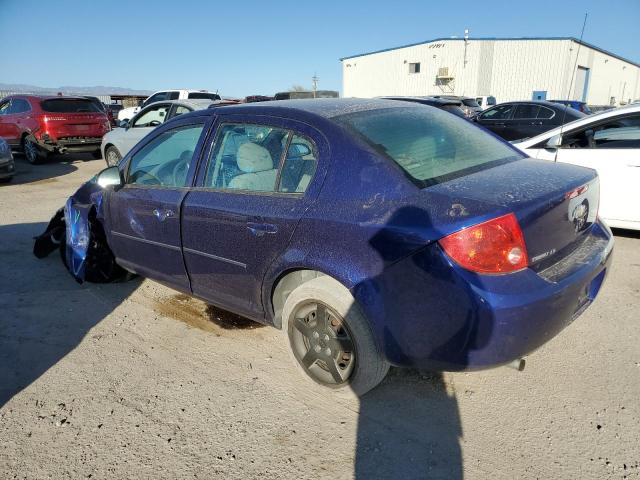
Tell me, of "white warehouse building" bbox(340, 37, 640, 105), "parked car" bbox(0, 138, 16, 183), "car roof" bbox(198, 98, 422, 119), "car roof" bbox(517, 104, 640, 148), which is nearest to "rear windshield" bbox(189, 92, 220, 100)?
"parked car" bbox(0, 138, 16, 183)

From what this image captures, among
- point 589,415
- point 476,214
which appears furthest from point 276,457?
point 589,415

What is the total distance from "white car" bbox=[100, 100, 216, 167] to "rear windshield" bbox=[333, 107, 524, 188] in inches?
277

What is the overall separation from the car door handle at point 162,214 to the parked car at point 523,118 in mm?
9857

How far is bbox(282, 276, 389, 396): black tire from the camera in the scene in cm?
236

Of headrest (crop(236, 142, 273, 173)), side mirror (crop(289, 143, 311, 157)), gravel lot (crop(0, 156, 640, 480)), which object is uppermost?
side mirror (crop(289, 143, 311, 157))

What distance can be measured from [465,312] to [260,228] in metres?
1.21

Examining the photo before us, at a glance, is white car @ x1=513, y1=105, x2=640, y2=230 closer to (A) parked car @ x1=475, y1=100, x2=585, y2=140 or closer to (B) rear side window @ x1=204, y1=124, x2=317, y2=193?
(B) rear side window @ x1=204, y1=124, x2=317, y2=193

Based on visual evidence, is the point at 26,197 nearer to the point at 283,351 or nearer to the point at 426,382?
the point at 283,351

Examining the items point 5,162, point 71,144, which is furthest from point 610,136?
point 71,144

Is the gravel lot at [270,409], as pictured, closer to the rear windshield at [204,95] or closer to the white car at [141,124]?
the white car at [141,124]

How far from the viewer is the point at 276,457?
7.29 feet

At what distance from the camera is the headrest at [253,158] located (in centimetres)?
280

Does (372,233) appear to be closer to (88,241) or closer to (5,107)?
(88,241)

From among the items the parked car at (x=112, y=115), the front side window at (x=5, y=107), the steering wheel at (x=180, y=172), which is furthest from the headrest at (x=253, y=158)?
the parked car at (x=112, y=115)
